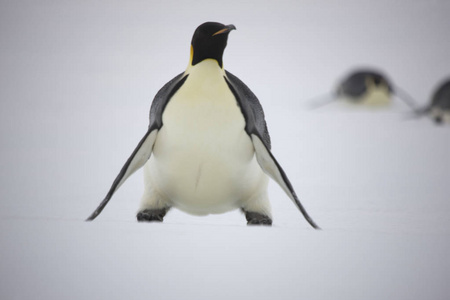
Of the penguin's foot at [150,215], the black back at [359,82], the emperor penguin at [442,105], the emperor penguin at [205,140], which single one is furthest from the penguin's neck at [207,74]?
the black back at [359,82]

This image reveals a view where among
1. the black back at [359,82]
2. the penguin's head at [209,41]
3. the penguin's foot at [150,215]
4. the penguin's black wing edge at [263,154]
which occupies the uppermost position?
the penguin's head at [209,41]

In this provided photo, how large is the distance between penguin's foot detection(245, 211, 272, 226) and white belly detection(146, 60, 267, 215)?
0.13m

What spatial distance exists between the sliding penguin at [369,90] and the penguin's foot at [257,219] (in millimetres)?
5810

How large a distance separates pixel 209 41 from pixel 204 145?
393 millimetres

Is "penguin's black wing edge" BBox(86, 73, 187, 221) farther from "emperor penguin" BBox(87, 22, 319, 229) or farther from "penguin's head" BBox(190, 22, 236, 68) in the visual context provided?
"penguin's head" BBox(190, 22, 236, 68)

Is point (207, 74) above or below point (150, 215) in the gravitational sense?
above

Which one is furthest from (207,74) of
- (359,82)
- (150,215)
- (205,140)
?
(359,82)

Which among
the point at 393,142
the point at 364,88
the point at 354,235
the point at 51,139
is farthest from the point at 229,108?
the point at 364,88

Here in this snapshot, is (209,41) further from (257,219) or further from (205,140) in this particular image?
(257,219)

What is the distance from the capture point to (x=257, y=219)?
242 centimetres

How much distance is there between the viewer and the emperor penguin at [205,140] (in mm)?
2201

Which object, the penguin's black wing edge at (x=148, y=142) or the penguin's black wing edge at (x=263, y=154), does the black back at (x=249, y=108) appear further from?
the penguin's black wing edge at (x=148, y=142)

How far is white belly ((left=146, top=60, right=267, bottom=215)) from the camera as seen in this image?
7.22 feet

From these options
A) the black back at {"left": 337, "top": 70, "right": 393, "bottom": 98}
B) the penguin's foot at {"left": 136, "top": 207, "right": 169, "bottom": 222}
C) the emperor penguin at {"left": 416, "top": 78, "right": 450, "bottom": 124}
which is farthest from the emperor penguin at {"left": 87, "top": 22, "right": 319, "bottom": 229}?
the black back at {"left": 337, "top": 70, "right": 393, "bottom": 98}
